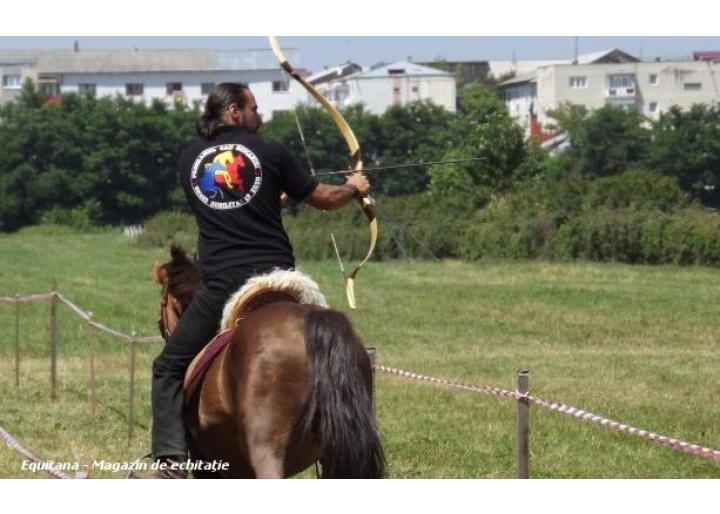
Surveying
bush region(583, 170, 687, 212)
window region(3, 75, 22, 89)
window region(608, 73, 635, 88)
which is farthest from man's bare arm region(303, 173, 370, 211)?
window region(3, 75, 22, 89)

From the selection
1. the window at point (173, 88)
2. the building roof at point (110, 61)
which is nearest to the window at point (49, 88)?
the building roof at point (110, 61)

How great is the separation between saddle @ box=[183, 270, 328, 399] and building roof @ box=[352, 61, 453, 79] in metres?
75.4

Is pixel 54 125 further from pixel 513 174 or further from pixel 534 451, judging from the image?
pixel 534 451

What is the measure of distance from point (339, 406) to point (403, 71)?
93.0 metres

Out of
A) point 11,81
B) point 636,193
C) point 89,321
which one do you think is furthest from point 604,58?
point 89,321

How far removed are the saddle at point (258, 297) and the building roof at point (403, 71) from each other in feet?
247

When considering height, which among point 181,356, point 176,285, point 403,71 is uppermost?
point 403,71

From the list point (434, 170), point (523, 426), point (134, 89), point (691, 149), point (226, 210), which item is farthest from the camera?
point (134, 89)

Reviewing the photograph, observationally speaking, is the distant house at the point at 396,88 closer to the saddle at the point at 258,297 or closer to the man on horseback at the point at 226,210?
the man on horseback at the point at 226,210

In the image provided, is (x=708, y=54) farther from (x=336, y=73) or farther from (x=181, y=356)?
(x=181, y=356)

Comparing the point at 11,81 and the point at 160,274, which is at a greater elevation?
the point at 11,81

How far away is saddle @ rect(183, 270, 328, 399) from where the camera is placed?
6953 mm

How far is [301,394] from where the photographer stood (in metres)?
6.40

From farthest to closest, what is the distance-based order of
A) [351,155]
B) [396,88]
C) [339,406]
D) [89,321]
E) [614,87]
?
[396,88]
[614,87]
[89,321]
[351,155]
[339,406]
